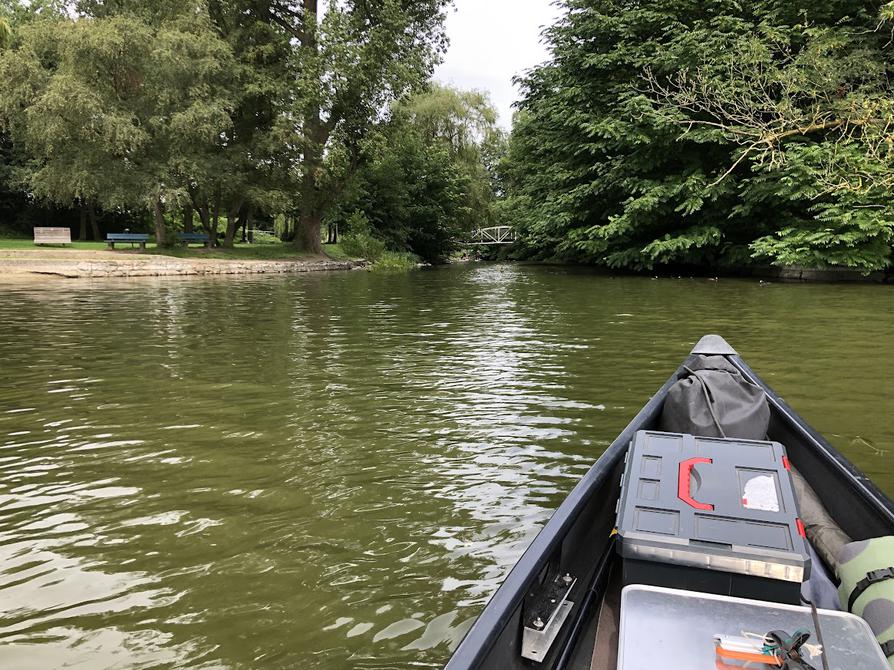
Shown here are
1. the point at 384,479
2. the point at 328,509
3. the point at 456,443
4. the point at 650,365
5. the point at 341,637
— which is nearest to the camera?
the point at 341,637

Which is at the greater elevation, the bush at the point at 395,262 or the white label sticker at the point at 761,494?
→ the bush at the point at 395,262

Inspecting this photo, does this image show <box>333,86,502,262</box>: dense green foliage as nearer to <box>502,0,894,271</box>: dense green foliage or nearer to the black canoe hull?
<box>502,0,894,271</box>: dense green foliage

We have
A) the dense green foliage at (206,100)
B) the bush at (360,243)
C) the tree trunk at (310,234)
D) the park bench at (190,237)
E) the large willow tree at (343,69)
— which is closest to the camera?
the dense green foliage at (206,100)

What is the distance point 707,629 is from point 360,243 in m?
30.1

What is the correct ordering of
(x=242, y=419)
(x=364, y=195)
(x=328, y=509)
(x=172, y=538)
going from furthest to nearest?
(x=364, y=195) < (x=242, y=419) < (x=328, y=509) < (x=172, y=538)

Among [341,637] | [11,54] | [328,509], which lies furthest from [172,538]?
[11,54]

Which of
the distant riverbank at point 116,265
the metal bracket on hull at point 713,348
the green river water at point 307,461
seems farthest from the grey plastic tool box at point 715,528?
the distant riverbank at point 116,265

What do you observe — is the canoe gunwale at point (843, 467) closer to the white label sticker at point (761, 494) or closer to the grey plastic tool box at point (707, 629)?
the white label sticker at point (761, 494)

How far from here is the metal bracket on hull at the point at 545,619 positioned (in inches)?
60.7

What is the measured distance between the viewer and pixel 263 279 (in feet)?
65.5

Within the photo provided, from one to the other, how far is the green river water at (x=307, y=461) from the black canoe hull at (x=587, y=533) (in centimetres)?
57

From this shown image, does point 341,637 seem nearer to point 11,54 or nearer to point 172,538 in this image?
point 172,538

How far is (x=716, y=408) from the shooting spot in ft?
10.7

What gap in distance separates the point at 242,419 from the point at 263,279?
52.6 feet
